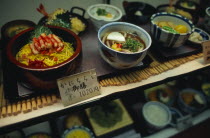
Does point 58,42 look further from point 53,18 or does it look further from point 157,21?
point 157,21

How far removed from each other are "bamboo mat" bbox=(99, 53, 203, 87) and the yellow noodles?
0.25m

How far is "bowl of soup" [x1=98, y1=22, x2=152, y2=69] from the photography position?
1.00 meters

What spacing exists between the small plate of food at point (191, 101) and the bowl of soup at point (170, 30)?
966 mm

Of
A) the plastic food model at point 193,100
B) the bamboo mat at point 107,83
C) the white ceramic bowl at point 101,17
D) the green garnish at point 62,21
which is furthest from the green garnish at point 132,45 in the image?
the plastic food model at point 193,100

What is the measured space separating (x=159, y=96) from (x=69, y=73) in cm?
141

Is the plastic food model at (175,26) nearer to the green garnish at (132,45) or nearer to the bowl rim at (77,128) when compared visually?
the green garnish at (132,45)

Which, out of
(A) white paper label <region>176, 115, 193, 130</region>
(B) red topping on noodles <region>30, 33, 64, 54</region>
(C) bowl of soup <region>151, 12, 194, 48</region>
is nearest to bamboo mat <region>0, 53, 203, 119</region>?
(C) bowl of soup <region>151, 12, 194, 48</region>

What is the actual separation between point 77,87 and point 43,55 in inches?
10.2

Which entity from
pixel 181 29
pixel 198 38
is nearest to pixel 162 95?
pixel 198 38

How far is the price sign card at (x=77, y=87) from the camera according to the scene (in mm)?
915

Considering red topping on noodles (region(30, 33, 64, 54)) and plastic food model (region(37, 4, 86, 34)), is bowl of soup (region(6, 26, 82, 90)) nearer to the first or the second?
red topping on noodles (region(30, 33, 64, 54))

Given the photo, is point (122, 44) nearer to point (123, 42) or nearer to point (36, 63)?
point (123, 42)

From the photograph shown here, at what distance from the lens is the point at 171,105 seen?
81.4 inches

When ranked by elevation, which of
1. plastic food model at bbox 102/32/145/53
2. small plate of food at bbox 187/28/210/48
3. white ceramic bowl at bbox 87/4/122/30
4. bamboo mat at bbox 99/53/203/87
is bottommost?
bamboo mat at bbox 99/53/203/87
